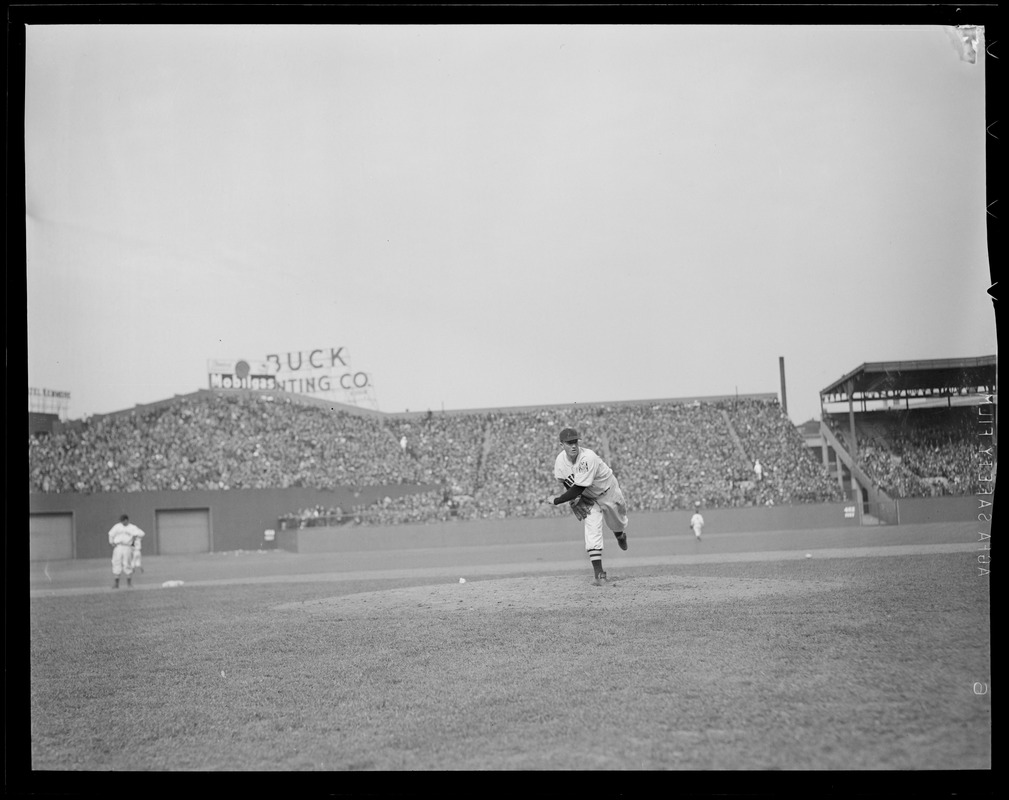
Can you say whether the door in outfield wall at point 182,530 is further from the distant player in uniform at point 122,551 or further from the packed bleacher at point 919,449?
the packed bleacher at point 919,449

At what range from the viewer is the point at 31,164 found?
5.20m

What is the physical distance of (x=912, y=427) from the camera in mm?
8867

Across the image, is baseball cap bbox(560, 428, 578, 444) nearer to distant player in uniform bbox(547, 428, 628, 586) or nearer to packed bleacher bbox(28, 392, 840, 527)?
distant player in uniform bbox(547, 428, 628, 586)

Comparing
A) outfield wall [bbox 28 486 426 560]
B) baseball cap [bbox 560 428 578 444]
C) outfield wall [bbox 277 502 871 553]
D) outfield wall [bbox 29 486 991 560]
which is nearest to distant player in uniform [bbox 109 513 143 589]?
outfield wall [bbox 28 486 426 560]

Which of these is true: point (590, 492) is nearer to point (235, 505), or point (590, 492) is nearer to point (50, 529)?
point (50, 529)

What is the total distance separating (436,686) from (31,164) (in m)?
3.81

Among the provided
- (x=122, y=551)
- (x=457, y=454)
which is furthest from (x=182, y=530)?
(x=457, y=454)

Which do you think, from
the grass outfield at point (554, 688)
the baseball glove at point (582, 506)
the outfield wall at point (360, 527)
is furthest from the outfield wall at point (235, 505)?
the grass outfield at point (554, 688)

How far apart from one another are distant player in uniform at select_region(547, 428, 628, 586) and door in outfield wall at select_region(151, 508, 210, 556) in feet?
45.2

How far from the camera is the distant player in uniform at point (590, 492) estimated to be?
7520 mm

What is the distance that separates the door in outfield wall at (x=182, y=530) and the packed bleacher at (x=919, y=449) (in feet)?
44.8

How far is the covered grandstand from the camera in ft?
17.4

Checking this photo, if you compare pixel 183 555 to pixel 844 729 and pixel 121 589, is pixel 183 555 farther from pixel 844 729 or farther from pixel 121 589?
pixel 844 729

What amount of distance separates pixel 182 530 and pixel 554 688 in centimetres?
1684
